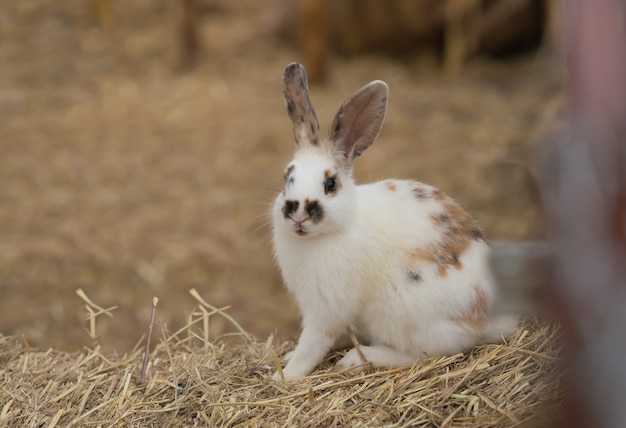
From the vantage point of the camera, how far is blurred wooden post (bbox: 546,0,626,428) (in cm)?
109

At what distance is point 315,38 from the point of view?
297 inches

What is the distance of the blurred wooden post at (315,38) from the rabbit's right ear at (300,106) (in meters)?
4.94

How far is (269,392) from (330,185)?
1.99 ft

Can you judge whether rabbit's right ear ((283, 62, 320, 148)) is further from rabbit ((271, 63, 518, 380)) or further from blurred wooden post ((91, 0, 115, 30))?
blurred wooden post ((91, 0, 115, 30))

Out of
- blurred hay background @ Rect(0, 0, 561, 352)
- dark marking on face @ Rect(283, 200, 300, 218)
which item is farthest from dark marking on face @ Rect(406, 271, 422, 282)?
blurred hay background @ Rect(0, 0, 561, 352)

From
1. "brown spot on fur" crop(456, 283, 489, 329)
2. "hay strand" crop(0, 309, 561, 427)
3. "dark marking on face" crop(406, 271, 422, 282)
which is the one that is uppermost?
"dark marking on face" crop(406, 271, 422, 282)

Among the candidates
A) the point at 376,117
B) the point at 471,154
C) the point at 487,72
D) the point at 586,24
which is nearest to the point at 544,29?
the point at 487,72

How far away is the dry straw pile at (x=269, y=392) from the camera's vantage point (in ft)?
7.47

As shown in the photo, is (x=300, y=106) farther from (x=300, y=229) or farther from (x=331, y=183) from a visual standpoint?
(x=300, y=229)

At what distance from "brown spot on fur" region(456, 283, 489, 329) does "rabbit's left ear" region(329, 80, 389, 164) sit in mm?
530

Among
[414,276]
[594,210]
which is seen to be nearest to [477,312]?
[414,276]

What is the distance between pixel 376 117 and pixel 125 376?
1.10 meters

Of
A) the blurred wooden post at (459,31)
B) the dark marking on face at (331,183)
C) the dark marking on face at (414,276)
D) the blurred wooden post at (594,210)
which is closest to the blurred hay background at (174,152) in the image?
the blurred wooden post at (459,31)

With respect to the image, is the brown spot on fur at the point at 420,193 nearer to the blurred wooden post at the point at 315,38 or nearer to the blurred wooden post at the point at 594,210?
the blurred wooden post at the point at 594,210
